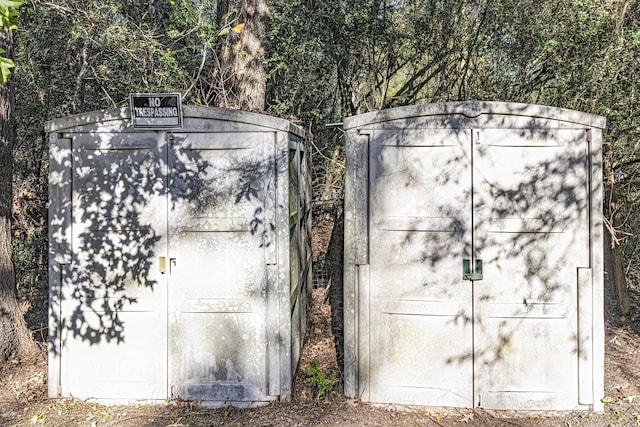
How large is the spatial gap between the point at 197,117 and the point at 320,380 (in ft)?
8.16

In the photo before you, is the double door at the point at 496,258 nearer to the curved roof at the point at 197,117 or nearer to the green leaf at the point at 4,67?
the curved roof at the point at 197,117

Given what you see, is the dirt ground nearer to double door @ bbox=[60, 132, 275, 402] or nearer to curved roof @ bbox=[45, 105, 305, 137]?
double door @ bbox=[60, 132, 275, 402]

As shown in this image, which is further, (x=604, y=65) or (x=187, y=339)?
(x=604, y=65)

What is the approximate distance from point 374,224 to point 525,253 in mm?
1227

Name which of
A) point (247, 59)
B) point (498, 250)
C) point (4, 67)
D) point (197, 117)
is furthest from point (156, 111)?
point (498, 250)

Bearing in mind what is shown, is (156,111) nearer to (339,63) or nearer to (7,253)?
(7,253)

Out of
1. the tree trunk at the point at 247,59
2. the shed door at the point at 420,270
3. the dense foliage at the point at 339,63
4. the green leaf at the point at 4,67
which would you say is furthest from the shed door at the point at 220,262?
the tree trunk at the point at 247,59

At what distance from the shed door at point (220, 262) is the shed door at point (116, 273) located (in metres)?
0.15

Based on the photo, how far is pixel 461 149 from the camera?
11.8 feet

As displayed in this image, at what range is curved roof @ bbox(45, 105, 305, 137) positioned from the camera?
12.0ft

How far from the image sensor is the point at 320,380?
12.9 ft

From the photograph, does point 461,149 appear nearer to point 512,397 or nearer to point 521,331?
point 521,331

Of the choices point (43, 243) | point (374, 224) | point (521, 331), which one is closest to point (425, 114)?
point (374, 224)

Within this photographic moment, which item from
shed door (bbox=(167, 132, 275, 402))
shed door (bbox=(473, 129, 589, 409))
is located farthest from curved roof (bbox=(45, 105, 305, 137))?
shed door (bbox=(473, 129, 589, 409))
